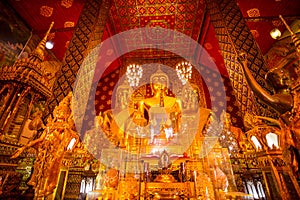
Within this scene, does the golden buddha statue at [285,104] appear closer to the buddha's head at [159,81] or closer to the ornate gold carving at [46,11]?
the buddha's head at [159,81]

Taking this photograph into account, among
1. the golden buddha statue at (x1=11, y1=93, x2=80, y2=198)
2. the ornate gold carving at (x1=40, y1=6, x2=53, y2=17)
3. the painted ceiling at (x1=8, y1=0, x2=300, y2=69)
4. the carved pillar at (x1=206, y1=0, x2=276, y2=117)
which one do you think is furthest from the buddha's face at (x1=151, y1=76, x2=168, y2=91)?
the golden buddha statue at (x1=11, y1=93, x2=80, y2=198)

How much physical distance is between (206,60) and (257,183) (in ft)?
20.2

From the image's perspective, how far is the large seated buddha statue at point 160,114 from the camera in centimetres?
514

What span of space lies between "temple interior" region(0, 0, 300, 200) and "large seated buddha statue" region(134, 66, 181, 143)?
0.05m

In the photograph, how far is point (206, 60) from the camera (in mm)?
7363

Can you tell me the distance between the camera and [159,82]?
719cm

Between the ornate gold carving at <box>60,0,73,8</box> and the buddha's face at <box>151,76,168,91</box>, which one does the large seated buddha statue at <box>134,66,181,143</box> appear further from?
the ornate gold carving at <box>60,0,73,8</box>

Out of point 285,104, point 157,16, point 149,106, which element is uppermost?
point 157,16

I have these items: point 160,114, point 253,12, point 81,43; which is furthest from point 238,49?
point 160,114

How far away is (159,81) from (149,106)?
151cm

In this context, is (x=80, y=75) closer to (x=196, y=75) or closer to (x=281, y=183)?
(x=281, y=183)

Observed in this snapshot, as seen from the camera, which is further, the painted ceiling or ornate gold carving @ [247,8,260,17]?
ornate gold carving @ [247,8,260,17]

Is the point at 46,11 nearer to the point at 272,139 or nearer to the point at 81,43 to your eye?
the point at 81,43

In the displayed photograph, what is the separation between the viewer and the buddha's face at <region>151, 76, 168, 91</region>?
6954mm
